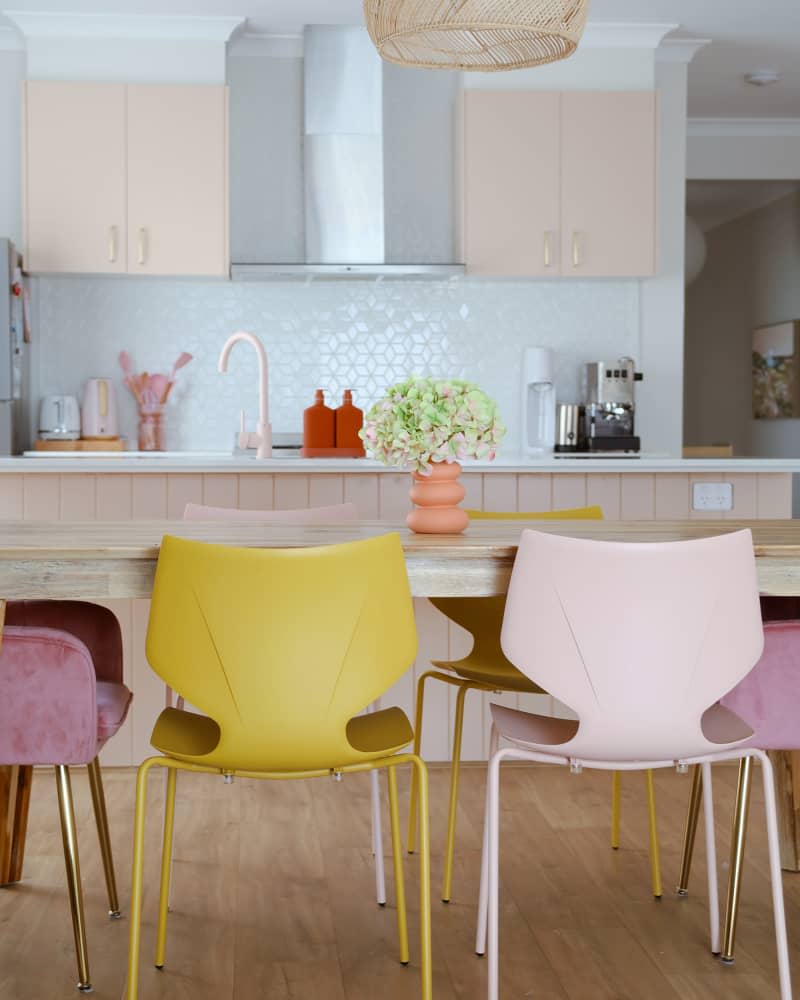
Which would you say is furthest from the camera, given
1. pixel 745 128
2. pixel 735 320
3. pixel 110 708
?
pixel 735 320

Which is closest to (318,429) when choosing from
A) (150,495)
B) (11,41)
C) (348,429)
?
(348,429)

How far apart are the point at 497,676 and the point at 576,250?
304 centimetres

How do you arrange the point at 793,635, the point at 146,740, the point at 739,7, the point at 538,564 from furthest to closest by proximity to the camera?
the point at 739,7, the point at 146,740, the point at 793,635, the point at 538,564

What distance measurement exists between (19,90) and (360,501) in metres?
2.74

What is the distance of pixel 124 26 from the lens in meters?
5.07

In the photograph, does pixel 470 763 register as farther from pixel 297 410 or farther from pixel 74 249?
pixel 74 249

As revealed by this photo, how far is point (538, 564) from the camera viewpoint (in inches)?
78.7

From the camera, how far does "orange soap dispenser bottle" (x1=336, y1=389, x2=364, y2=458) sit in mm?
4586

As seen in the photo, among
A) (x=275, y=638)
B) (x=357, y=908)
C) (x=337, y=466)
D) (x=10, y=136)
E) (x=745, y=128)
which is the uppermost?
(x=745, y=128)

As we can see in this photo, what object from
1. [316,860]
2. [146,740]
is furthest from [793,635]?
[146,740]

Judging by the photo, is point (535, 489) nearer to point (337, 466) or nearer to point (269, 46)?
point (337, 466)

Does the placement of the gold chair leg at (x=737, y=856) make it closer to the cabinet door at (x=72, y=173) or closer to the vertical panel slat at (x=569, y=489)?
the vertical panel slat at (x=569, y=489)

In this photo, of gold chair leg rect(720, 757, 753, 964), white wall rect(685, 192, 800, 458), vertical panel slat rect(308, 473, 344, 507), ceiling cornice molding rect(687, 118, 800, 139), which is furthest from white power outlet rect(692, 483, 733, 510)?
white wall rect(685, 192, 800, 458)

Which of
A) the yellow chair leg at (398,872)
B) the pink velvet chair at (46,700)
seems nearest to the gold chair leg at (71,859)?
the pink velvet chair at (46,700)
